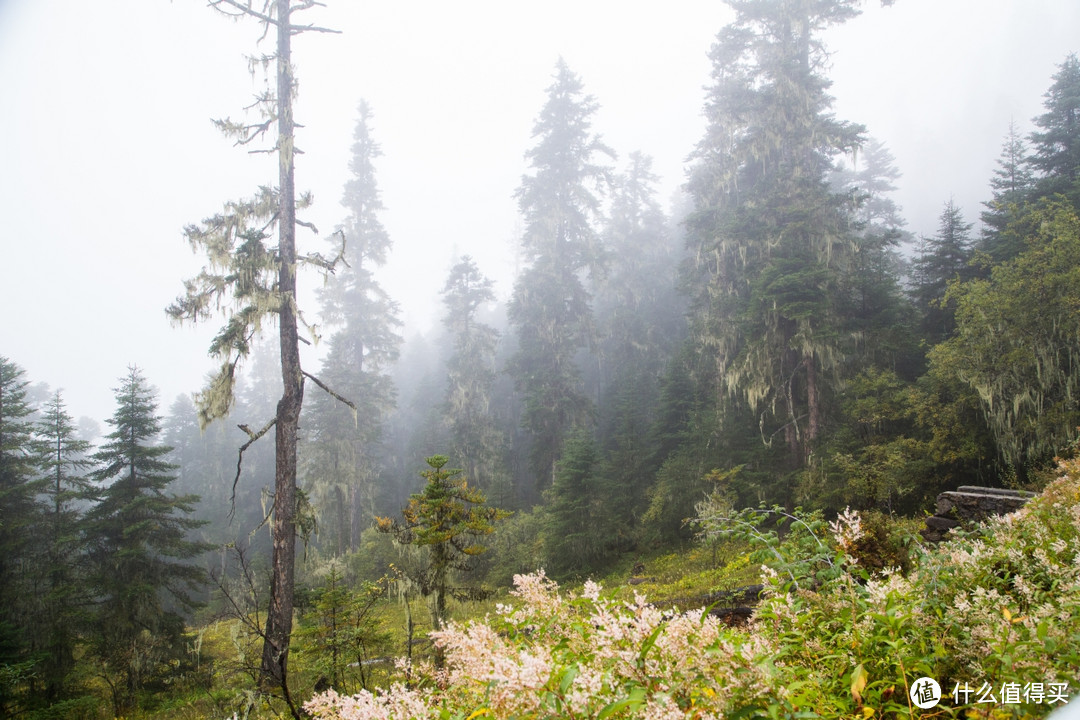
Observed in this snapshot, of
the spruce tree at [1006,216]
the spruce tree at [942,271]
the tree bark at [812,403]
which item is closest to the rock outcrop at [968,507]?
the tree bark at [812,403]

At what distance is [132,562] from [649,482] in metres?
17.4

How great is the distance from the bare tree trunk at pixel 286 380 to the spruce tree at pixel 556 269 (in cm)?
1395

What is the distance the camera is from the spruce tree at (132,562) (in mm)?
12672

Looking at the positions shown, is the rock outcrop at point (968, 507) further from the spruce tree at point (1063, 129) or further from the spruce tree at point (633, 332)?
the spruce tree at point (1063, 129)

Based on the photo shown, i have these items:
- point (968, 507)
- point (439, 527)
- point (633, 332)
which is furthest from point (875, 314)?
point (439, 527)

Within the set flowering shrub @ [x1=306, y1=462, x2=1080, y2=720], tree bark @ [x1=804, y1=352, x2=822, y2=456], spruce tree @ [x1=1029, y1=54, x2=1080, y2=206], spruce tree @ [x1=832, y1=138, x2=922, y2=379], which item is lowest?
flowering shrub @ [x1=306, y1=462, x2=1080, y2=720]

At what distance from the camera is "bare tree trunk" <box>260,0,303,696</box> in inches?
371

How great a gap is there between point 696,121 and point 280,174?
87269 millimetres

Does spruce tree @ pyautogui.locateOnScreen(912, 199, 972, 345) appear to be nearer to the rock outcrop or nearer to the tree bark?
the tree bark

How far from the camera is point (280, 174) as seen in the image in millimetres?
10570

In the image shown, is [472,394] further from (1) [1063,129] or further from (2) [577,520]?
(1) [1063,129]

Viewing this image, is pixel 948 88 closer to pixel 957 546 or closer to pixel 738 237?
pixel 738 237

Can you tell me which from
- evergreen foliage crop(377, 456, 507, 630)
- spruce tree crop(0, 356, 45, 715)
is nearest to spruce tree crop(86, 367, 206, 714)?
spruce tree crop(0, 356, 45, 715)

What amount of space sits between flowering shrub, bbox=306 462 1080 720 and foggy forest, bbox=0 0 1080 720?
0.02 metres
